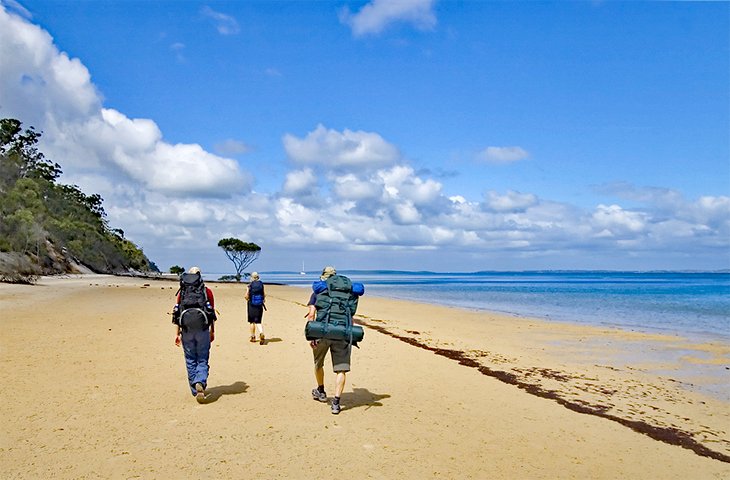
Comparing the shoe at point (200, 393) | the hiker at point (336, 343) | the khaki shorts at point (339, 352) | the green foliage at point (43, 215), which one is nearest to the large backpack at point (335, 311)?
the hiker at point (336, 343)

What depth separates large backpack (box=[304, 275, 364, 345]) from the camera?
25.3 ft

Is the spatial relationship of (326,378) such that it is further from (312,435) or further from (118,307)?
(118,307)

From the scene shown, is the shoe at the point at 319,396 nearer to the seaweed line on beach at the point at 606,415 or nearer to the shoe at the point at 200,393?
the shoe at the point at 200,393

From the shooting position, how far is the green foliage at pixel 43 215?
53.6 metres

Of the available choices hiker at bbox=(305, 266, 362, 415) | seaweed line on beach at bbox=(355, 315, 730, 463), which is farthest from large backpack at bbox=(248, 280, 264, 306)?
hiker at bbox=(305, 266, 362, 415)

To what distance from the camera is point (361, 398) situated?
8.80m

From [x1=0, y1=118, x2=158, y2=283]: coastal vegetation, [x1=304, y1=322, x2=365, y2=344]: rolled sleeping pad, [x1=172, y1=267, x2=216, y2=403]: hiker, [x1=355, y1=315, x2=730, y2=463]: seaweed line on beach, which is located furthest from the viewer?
[x1=0, y1=118, x2=158, y2=283]: coastal vegetation

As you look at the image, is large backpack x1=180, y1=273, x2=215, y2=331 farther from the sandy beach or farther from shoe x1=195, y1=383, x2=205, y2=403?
the sandy beach

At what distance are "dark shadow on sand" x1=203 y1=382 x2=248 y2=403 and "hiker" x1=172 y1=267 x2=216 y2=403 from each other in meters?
0.27

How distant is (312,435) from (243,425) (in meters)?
1.04

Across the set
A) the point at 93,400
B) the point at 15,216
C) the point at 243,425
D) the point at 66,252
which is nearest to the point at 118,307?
the point at 93,400

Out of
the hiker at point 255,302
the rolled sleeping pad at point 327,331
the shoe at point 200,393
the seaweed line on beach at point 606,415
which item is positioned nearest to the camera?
the seaweed line on beach at point 606,415

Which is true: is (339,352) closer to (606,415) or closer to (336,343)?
(336,343)

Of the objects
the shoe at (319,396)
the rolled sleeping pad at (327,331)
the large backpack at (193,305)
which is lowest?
the shoe at (319,396)
